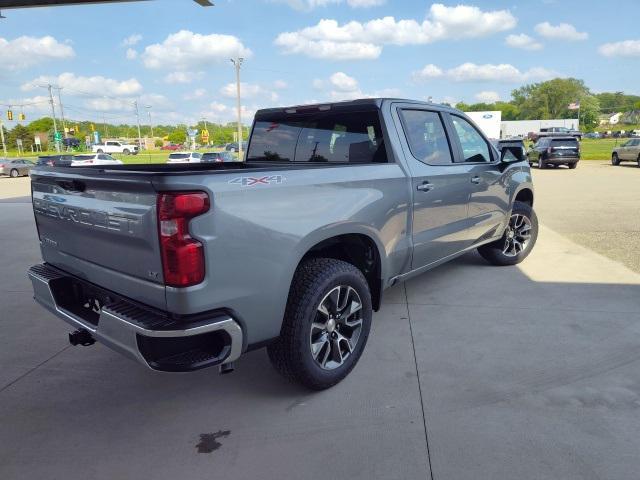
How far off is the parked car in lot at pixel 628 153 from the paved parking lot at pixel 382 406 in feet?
78.3

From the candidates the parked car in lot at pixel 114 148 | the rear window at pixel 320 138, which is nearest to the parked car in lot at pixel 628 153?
the rear window at pixel 320 138

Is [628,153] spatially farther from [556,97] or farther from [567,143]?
[556,97]

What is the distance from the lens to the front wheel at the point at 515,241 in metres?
5.76

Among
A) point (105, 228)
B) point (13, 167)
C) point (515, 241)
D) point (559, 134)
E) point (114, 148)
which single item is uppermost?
point (114, 148)

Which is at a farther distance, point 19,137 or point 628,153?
point 19,137

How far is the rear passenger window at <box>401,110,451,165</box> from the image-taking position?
12.6 ft

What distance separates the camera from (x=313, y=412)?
284cm

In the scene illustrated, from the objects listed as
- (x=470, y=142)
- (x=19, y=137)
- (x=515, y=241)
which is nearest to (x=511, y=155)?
(x=470, y=142)

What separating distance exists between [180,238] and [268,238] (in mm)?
489

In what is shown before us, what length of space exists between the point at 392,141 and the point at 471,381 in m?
1.82

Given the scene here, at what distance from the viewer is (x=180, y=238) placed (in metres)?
2.15

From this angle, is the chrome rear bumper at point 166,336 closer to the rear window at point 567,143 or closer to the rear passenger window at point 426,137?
the rear passenger window at point 426,137

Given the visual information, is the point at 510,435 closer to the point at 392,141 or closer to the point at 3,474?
the point at 392,141

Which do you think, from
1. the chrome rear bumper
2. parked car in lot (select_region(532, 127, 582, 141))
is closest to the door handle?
the chrome rear bumper
